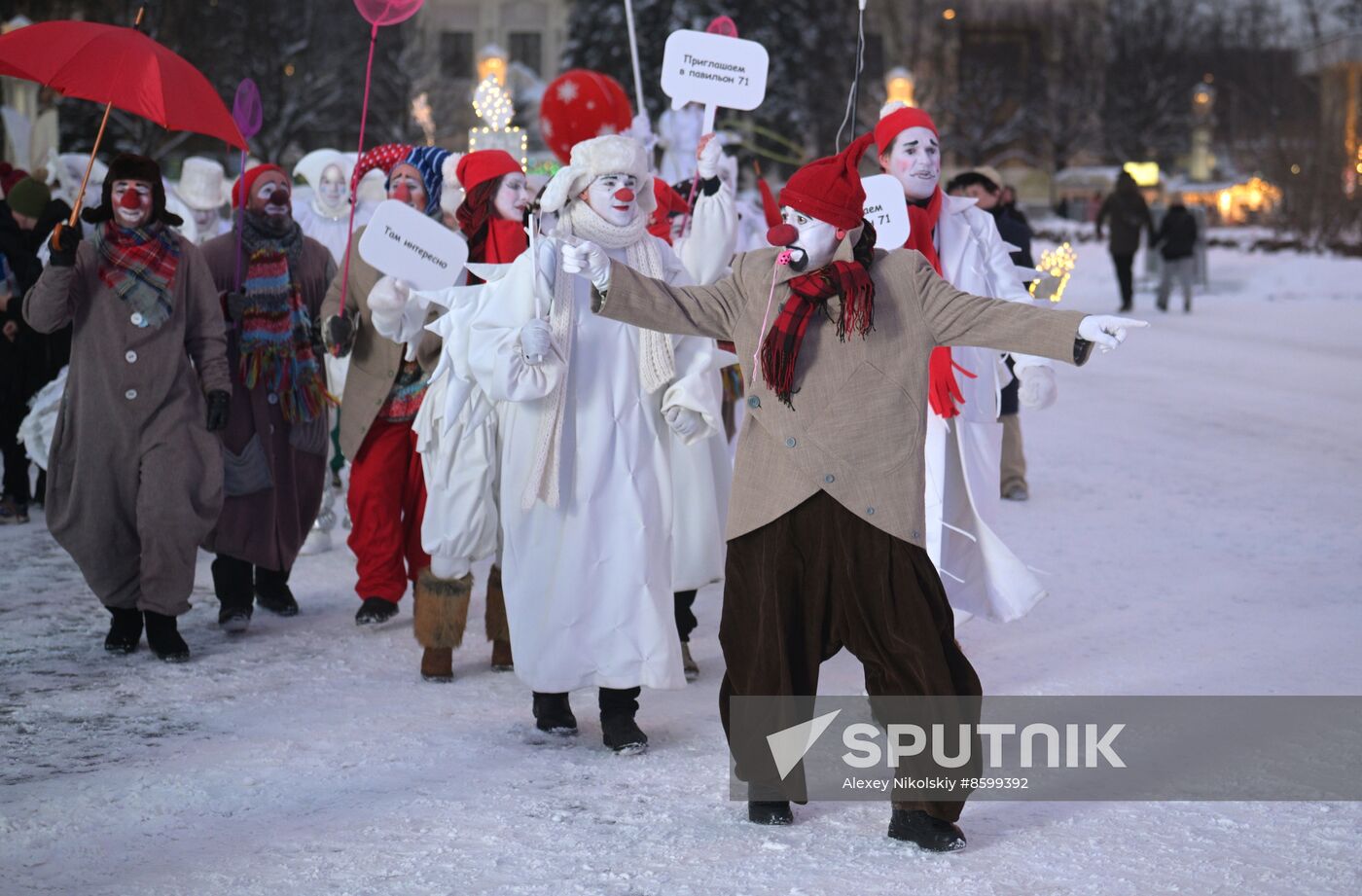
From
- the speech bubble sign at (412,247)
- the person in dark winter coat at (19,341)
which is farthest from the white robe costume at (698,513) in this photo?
the person in dark winter coat at (19,341)

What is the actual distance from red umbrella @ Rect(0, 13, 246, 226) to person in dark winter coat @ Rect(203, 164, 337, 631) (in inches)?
37.0

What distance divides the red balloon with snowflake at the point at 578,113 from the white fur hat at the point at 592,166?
176 centimetres

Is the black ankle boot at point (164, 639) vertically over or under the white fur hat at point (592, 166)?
under

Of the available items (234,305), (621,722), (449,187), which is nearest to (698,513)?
(621,722)

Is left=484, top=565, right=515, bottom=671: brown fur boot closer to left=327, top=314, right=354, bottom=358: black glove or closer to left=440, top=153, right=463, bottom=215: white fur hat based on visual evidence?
left=327, top=314, right=354, bottom=358: black glove

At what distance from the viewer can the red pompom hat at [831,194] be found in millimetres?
4668

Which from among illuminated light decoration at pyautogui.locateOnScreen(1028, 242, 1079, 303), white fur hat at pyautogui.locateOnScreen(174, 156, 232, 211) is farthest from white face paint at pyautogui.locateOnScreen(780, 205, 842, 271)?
white fur hat at pyautogui.locateOnScreen(174, 156, 232, 211)

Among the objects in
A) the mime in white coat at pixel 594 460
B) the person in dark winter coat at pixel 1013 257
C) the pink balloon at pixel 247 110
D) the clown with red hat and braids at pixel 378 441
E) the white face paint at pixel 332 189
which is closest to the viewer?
the mime in white coat at pixel 594 460

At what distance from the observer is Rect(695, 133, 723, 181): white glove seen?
646 cm

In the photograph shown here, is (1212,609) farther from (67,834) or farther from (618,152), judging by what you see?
(67,834)

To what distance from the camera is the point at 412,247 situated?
6008 mm

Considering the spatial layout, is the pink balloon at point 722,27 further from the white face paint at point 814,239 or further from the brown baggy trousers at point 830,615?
the brown baggy trousers at point 830,615

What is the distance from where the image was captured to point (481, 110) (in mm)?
10336

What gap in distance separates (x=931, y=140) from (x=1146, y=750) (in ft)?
7.36
